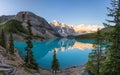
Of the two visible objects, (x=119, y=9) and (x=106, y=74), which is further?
(x=106, y=74)

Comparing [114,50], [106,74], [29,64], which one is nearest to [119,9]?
[114,50]

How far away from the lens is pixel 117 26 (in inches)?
1088

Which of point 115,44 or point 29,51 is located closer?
point 115,44

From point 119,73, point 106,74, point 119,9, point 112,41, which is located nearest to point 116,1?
point 119,9

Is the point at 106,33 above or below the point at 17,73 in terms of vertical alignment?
above

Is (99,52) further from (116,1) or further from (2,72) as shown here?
(2,72)

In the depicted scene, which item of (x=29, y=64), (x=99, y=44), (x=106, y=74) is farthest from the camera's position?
A: (x=29, y=64)

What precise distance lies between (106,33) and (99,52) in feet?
35.7

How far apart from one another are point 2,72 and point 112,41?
64.8 feet

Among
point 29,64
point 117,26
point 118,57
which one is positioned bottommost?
point 29,64

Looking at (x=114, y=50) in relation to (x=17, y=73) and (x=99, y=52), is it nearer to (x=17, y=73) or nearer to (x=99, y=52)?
(x=99, y=52)

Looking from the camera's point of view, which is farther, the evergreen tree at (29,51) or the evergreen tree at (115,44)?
the evergreen tree at (29,51)

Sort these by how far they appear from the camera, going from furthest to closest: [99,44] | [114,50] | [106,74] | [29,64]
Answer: [29,64] → [99,44] → [106,74] → [114,50]

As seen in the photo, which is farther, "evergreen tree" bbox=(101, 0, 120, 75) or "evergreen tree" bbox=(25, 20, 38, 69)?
"evergreen tree" bbox=(25, 20, 38, 69)
